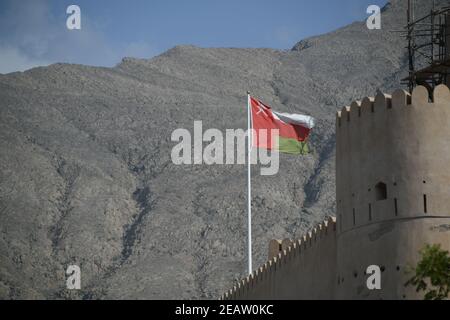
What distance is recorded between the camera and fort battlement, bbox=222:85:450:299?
28484 mm

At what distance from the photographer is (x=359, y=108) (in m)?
30.1

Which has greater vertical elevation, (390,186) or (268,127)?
(268,127)

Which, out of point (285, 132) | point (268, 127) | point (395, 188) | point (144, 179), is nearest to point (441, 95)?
point (395, 188)

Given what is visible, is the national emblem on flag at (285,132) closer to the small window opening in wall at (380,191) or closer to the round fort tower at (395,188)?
the round fort tower at (395,188)

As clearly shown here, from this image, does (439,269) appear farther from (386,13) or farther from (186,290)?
(386,13)

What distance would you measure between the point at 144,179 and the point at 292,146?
52.4 meters

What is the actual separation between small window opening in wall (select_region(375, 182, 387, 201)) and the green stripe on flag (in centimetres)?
841

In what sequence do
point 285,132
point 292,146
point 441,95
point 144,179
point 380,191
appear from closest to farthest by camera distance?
point 441,95 < point 380,191 < point 292,146 < point 285,132 < point 144,179

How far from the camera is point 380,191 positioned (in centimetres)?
2920

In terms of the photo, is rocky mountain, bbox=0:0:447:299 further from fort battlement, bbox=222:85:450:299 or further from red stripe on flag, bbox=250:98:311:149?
fort battlement, bbox=222:85:450:299

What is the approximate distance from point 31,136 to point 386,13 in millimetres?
42832

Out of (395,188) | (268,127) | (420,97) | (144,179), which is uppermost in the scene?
(144,179)

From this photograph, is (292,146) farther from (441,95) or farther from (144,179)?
(144,179)
